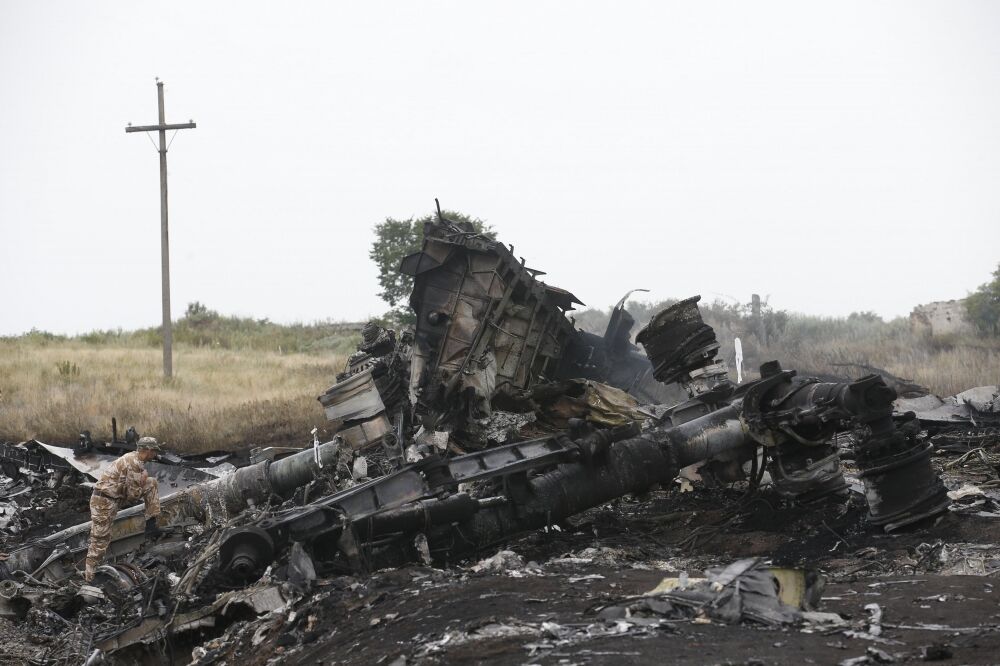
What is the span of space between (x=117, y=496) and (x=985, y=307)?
2387cm

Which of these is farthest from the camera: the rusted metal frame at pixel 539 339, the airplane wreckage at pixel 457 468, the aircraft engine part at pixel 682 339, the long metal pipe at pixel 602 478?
the rusted metal frame at pixel 539 339

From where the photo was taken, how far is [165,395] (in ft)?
66.1

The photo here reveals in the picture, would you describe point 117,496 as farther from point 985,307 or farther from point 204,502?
point 985,307

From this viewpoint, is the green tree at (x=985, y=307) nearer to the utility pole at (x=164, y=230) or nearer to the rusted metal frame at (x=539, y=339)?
the rusted metal frame at (x=539, y=339)

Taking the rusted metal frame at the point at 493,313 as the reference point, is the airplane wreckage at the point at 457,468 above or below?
below

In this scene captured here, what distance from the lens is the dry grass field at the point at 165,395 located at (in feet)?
55.8

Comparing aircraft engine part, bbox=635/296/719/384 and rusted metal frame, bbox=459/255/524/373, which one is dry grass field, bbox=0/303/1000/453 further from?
aircraft engine part, bbox=635/296/719/384

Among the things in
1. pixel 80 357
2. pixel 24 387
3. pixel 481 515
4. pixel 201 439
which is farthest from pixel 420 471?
pixel 80 357

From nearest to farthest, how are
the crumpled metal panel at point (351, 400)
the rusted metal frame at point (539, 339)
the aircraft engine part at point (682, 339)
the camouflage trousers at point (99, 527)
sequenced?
the camouflage trousers at point (99, 527), the aircraft engine part at point (682, 339), the crumpled metal panel at point (351, 400), the rusted metal frame at point (539, 339)

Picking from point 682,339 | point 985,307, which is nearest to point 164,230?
point 682,339

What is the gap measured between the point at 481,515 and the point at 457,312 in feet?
18.1

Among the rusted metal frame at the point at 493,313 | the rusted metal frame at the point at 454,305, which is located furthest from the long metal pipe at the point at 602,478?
the rusted metal frame at the point at 454,305

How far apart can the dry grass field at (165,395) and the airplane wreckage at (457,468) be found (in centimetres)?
518

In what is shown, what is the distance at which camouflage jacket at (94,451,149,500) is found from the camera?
8469 millimetres
